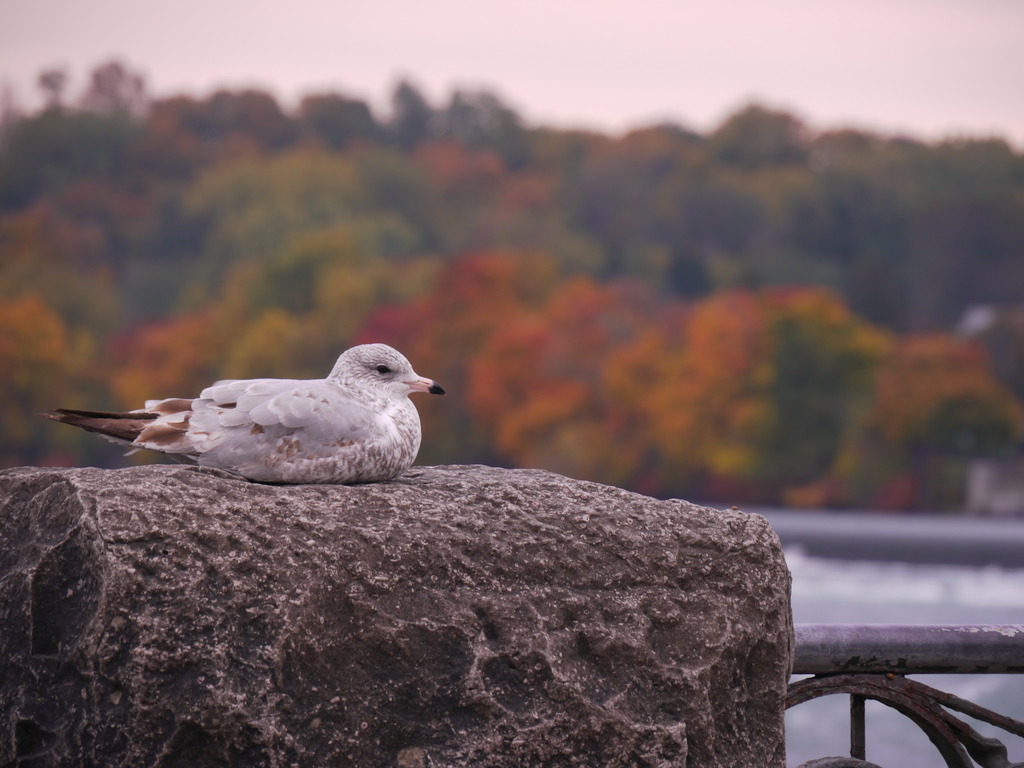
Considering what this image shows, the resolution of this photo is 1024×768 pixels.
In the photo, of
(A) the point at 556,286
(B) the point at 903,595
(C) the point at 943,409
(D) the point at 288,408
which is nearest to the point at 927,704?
(D) the point at 288,408

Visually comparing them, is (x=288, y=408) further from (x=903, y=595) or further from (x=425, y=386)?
(x=903, y=595)

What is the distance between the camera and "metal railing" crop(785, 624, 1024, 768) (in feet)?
10.8

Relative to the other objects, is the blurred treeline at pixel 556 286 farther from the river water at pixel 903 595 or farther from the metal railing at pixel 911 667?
the metal railing at pixel 911 667

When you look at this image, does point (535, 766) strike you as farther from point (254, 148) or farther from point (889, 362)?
point (254, 148)

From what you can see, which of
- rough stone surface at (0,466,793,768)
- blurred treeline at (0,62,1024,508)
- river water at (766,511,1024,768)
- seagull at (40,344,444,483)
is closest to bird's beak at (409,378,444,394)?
seagull at (40,344,444,483)

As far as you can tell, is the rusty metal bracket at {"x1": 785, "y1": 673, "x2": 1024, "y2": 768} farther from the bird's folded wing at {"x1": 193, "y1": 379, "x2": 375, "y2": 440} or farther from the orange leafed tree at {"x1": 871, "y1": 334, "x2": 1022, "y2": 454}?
the orange leafed tree at {"x1": 871, "y1": 334, "x2": 1022, "y2": 454}

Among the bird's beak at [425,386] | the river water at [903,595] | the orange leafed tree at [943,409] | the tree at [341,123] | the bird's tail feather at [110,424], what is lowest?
the river water at [903,595]

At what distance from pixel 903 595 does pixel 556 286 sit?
107 ft

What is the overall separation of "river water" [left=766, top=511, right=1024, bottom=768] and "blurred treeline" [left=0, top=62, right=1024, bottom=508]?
498cm

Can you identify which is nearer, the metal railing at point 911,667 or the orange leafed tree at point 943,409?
the metal railing at point 911,667

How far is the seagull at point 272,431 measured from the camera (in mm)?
3336

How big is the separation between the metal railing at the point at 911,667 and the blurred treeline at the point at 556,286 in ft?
122

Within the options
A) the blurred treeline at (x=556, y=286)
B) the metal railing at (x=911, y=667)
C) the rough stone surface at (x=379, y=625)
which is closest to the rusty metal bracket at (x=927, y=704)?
the metal railing at (x=911, y=667)

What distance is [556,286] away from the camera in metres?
55.0
